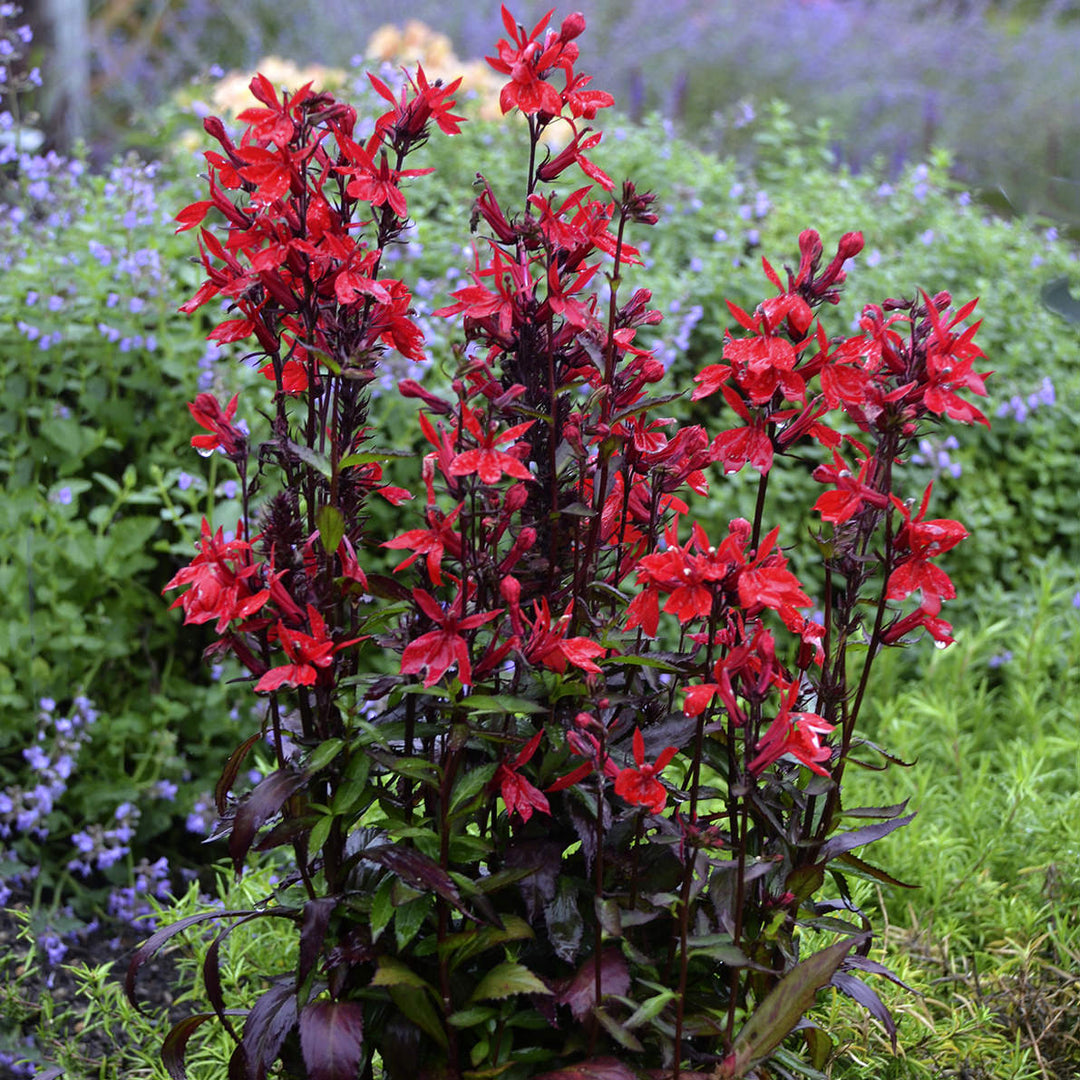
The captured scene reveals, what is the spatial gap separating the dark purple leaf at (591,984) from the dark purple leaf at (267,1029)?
0.35 metres

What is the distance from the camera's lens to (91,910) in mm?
2682

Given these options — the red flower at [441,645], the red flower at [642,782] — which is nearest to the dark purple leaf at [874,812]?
the red flower at [642,782]

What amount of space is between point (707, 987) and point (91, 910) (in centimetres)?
172

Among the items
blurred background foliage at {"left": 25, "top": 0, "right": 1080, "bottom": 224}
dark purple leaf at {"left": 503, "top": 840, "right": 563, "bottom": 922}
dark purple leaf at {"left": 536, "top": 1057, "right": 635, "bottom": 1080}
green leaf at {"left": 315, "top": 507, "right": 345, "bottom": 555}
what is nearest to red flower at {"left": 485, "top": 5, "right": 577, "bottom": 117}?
green leaf at {"left": 315, "top": 507, "right": 345, "bottom": 555}

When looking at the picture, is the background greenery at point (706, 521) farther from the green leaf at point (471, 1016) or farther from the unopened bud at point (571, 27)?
the unopened bud at point (571, 27)

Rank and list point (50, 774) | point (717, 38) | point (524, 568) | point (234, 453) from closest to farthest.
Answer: point (234, 453)
point (524, 568)
point (50, 774)
point (717, 38)

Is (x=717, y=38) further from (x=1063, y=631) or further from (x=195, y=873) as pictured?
(x=195, y=873)

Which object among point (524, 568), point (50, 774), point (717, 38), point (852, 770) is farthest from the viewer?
point (717, 38)

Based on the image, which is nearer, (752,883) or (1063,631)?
(752,883)

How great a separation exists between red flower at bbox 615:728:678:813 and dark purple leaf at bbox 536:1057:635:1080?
12.6 inches

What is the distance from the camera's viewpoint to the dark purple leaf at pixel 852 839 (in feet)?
4.79

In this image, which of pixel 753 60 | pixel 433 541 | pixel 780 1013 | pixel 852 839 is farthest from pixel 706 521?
pixel 753 60

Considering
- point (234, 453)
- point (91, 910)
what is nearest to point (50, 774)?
point (91, 910)

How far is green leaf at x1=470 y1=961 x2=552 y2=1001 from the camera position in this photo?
1.29m
